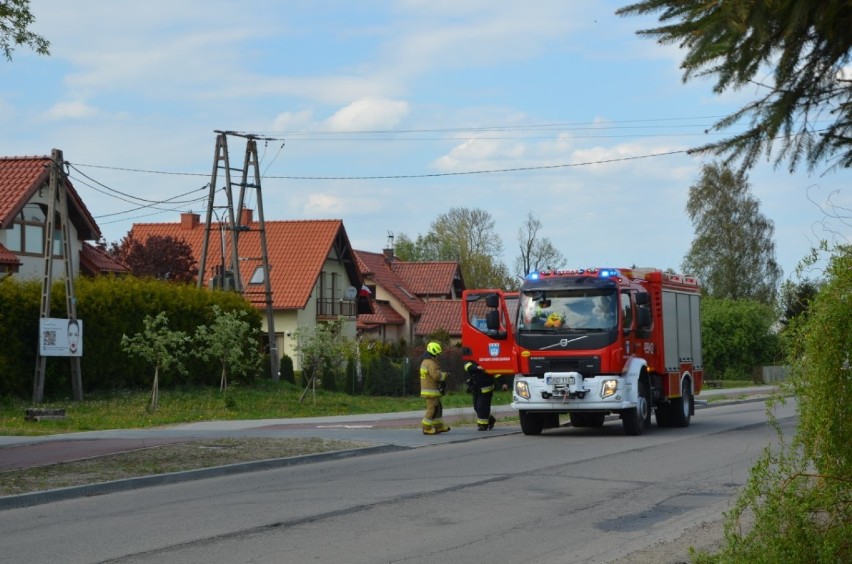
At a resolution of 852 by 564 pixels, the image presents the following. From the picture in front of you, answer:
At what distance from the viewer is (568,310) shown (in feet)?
70.0

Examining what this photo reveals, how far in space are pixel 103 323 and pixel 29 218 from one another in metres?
9.53

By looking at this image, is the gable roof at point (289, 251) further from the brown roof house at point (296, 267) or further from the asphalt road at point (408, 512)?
the asphalt road at point (408, 512)

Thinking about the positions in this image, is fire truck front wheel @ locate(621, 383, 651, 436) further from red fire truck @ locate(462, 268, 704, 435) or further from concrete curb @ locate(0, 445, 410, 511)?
concrete curb @ locate(0, 445, 410, 511)

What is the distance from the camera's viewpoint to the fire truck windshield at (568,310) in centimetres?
2103

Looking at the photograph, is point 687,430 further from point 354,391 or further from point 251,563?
point 354,391

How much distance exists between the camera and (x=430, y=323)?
7294 centimetres

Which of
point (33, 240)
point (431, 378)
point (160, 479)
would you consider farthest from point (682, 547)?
point (33, 240)

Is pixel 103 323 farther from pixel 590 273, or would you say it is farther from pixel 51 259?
pixel 590 273

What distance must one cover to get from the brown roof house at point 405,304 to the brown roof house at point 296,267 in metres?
8.01

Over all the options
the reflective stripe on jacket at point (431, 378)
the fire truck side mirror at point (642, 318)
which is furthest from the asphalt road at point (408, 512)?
the fire truck side mirror at point (642, 318)

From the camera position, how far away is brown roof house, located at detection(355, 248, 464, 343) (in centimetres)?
7200

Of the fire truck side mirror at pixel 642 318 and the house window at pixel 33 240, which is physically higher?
the house window at pixel 33 240

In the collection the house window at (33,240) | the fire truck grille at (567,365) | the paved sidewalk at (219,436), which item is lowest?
the paved sidewalk at (219,436)

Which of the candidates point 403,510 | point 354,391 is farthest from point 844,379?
point 354,391
